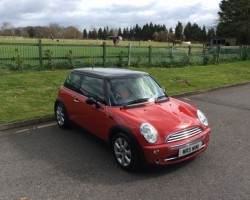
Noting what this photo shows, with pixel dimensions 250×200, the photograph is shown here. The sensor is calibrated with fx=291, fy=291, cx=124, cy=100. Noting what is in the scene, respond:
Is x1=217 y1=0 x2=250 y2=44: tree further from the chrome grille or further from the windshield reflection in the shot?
the chrome grille

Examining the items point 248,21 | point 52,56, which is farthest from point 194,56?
point 248,21

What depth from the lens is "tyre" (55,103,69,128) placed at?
20.7 feet

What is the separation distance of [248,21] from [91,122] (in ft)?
139

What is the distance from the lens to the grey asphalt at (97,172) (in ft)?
12.5

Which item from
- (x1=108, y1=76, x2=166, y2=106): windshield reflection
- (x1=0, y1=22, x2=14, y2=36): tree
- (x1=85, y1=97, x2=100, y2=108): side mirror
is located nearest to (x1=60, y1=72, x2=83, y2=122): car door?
(x1=85, y1=97, x2=100, y2=108): side mirror

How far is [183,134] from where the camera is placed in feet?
14.3

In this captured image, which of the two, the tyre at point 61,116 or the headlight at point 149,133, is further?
the tyre at point 61,116

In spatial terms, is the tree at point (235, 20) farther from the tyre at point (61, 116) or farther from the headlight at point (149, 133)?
the headlight at point (149, 133)

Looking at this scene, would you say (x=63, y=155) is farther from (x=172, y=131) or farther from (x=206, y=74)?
(x=206, y=74)

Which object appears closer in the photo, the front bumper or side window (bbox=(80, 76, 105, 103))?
the front bumper

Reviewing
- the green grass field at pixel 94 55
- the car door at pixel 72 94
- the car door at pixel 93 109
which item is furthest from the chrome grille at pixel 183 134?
the green grass field at pixel 94 55

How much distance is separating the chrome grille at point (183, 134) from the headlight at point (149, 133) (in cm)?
21

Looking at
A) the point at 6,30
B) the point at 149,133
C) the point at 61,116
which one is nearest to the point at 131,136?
the point at 149,133

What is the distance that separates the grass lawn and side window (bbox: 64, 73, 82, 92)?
1.35 m
